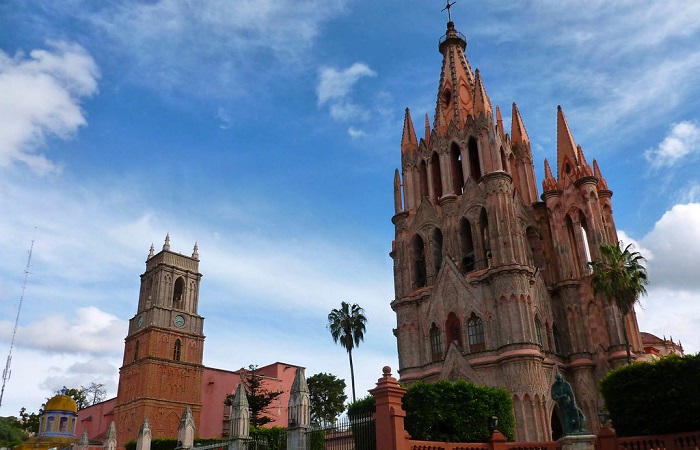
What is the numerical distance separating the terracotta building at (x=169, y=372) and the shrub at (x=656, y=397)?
106ft

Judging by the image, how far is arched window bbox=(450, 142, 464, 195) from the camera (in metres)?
40.3

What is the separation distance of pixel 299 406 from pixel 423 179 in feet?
83.5

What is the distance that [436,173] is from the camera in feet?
137

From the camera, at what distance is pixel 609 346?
109 feet

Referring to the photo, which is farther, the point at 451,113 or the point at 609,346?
the point at 451,113

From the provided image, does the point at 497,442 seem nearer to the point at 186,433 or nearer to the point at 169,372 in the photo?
the point at 186,433

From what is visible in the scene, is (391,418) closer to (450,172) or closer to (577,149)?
(450,172)

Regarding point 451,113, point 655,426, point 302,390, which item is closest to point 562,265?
point 451,113

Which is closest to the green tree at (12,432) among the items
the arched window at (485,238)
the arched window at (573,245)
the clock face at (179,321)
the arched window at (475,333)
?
the clock face at (179,321)

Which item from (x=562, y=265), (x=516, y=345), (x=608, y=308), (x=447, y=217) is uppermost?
(x=447, y=217)

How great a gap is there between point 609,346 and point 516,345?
20.0 ft

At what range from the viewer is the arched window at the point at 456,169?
4030cm

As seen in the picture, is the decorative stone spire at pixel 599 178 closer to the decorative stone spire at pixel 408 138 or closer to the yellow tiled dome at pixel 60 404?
the decorative stone spire at pixel 408 138

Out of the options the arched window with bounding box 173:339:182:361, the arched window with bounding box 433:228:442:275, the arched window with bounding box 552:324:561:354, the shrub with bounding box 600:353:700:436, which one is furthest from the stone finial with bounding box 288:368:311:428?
the arched window with bounding box 173:339:182:361
